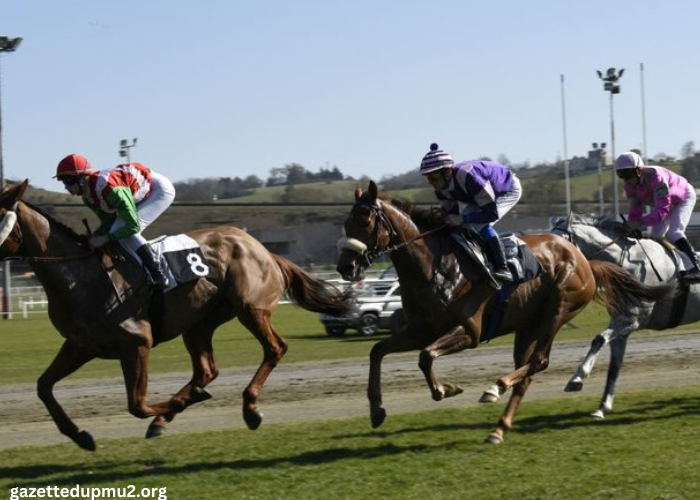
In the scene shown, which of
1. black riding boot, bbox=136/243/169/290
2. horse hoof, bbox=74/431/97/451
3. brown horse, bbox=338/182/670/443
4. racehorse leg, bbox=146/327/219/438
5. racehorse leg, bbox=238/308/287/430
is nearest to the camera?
horse hoof, bbox=74/431/97/451

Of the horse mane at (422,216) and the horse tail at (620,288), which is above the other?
the horse mane at (422,216)

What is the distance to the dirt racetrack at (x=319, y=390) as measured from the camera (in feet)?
33.9

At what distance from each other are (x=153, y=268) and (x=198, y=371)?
1124 millimetres

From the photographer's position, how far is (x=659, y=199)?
10.6 m

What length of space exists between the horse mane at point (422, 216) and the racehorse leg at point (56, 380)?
2610mm

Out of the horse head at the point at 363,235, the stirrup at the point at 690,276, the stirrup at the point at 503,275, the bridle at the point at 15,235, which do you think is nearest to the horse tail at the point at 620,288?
the stirrup at the point at 690,276

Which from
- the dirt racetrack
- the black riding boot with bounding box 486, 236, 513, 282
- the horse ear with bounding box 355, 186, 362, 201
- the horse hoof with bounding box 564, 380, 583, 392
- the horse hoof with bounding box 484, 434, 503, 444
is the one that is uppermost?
the horse ear with bounding box 355, 186, 362, 201

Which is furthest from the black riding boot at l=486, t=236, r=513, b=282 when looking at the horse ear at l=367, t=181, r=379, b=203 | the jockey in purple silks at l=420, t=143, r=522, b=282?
the horse ear at l=367, t=181, r=379, b=203

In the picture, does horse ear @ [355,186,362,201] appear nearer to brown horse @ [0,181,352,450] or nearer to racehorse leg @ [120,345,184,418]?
brown horse @ [0,181,352,450]

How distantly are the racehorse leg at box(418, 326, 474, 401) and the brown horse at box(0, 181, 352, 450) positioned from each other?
1.47 metres

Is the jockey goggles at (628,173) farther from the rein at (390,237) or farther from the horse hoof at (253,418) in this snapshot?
the horse hoof at (253,418)

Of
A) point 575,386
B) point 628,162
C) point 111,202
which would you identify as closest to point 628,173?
point 628,162

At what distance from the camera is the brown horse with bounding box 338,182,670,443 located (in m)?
8.34

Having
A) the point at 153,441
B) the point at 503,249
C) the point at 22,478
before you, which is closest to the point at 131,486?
the point at 22,478
